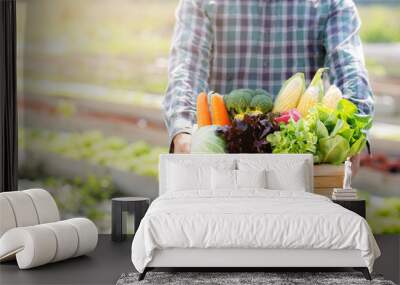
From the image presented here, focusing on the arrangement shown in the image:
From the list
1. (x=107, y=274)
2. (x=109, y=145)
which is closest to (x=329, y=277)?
(x=107, y=274)

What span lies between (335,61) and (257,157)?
1.38 metres

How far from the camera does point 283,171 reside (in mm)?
6359

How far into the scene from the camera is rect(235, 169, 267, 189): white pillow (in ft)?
20.4

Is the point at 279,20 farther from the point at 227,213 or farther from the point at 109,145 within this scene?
the point at 227,213

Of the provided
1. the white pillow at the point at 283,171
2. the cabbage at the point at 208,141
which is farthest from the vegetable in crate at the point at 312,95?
the cabbage at the point at 208,141

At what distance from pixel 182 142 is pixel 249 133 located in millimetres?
786

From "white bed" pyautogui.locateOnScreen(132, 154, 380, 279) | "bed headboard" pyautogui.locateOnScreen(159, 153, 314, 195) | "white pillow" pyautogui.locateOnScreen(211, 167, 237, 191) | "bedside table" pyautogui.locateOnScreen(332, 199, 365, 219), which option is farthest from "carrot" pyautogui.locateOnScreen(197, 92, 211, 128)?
"white bed" pyautogui.locateOnScreen(132, 154, 380, 279)

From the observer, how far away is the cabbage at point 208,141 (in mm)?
6703

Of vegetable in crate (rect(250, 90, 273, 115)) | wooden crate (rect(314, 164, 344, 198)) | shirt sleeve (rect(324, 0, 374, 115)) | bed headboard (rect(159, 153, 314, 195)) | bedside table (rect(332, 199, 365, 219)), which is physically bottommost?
bedside table (rect(332, 199, 365, 219))

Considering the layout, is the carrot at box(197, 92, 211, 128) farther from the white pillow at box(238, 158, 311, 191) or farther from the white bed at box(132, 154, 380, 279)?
the white bed at box(132, 154, 380, 279)

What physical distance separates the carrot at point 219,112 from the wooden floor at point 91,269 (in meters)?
1.40

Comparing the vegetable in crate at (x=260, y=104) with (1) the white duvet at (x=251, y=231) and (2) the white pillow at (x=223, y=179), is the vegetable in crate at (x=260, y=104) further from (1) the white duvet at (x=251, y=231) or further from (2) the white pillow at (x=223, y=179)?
(1) the white duvet at (x=251, y=231)

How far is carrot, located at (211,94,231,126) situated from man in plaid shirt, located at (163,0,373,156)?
18.1 inches

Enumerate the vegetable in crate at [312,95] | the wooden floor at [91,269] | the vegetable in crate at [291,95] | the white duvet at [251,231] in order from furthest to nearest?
1. the vegetable in crate at [291,95]
2. the vegetable in crate at [312,95]
3. the wooden floor at [91,269]
4. the white duvet at [251,231]
